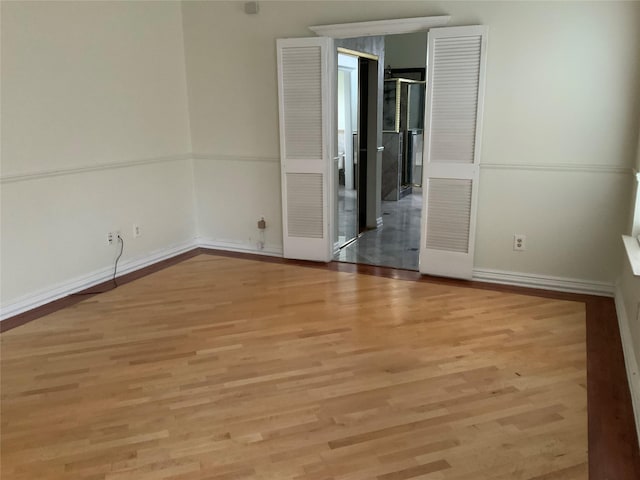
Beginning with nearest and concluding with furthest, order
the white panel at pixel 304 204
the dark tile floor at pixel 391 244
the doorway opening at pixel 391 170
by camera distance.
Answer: the white panel at pixel 304 204 < the dark tile floor at pixel 391 244 < the doorway opening at pixel 391 170

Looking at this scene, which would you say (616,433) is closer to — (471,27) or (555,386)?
(555,386)

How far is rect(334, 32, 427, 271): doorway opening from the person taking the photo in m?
5.27

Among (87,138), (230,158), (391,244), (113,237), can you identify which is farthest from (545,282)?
(87,138)

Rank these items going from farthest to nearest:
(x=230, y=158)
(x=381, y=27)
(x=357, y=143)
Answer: (x=357, y=143) < (x=230, y=158) < (x=381, y=27)

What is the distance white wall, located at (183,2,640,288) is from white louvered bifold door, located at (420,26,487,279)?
4.1 inches

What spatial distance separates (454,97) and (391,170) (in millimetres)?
4151

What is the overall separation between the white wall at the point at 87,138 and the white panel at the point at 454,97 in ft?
8.21

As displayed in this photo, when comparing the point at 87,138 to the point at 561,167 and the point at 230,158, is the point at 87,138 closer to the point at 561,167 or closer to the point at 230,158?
the point at 230,158

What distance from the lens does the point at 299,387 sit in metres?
2.62

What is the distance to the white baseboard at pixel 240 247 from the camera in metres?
5.04

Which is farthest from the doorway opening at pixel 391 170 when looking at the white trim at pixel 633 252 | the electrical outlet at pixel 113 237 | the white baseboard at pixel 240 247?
the electrical outlet at pixel 113 237

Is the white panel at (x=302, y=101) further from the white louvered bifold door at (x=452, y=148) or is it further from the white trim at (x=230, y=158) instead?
the white louvered bifold door at (x=452, y=148)

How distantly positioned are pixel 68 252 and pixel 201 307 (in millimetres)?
1209

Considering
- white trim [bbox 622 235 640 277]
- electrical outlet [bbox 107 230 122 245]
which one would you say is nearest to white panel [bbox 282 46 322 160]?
electrical outlet [bbox 107 230 122 245]
